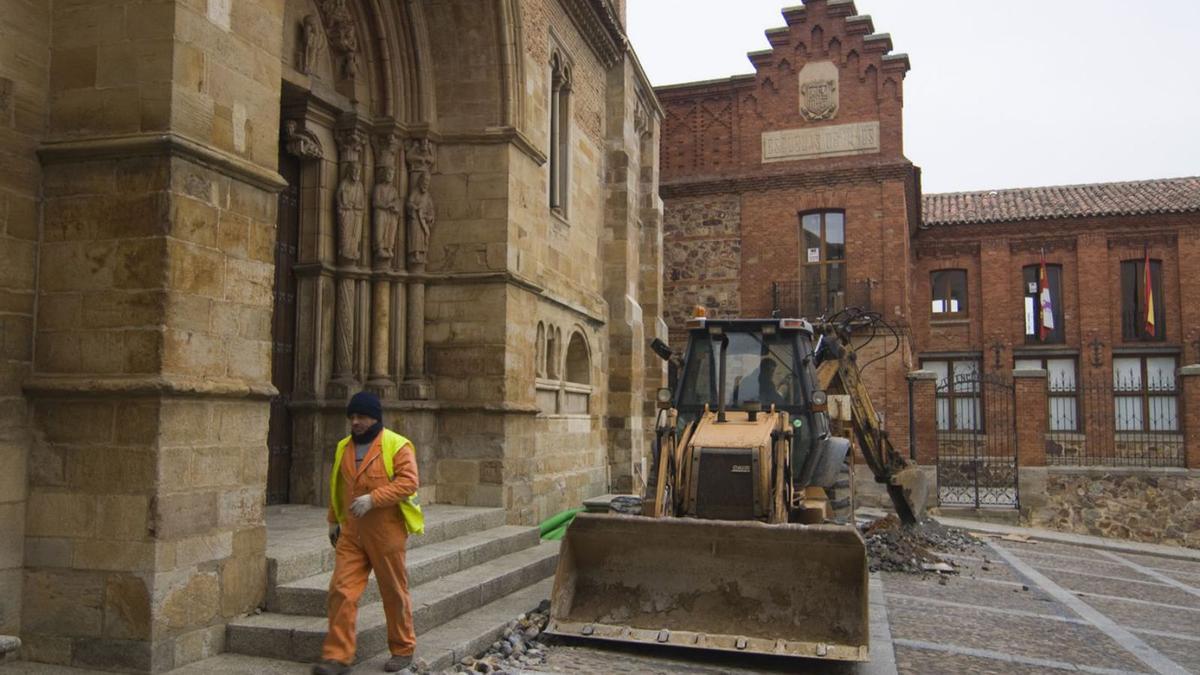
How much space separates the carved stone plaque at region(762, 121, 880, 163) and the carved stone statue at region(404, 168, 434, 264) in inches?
615

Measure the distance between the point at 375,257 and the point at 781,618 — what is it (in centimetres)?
532

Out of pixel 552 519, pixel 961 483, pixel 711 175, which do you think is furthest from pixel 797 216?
pixel 552 519

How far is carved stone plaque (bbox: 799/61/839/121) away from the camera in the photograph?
23844mm

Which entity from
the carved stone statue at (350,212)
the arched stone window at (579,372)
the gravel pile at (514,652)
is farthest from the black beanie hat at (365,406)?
the arched stone window at (579,372)

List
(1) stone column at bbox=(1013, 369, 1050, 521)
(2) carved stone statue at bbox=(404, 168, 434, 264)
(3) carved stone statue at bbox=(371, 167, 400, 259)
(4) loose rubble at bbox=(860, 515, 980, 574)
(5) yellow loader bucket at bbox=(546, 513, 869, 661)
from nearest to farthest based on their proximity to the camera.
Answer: (5) yellow loader bucket at bbox=(546, 513, 869, 661), (3) carved stone statue at bbox=(371, 167, 400, 259), (2) carved stone statue at bbox=(404, 168, 434, 264), (4) loose rubble at bbox=(860, 515, 980, 574), (1) stone column at bbox=(1013, 369, 1050, 521)

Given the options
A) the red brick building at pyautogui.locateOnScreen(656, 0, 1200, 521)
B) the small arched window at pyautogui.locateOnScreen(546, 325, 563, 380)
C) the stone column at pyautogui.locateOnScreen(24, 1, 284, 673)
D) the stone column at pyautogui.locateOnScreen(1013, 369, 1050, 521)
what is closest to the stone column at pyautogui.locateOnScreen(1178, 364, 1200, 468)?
the red brick building at pyautogui.locateOnScreen(656, 0, 1200, 521)

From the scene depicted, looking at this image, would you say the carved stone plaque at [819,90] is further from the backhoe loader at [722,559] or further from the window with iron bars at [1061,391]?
the backhoe loader at [722,559]

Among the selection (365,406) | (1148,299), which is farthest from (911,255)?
(365,406)

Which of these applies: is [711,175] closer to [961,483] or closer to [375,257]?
[961,483]

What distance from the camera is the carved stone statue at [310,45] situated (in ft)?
29.0

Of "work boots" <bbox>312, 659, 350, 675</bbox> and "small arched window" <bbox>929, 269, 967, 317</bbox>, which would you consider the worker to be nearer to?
"work boots" <bbox>312, 659, 350, 675</bbox>

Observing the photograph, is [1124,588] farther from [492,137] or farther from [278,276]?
[278,276]

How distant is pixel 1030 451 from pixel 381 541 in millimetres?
16541

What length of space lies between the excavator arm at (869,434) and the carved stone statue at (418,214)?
Result: 14.6 ft
